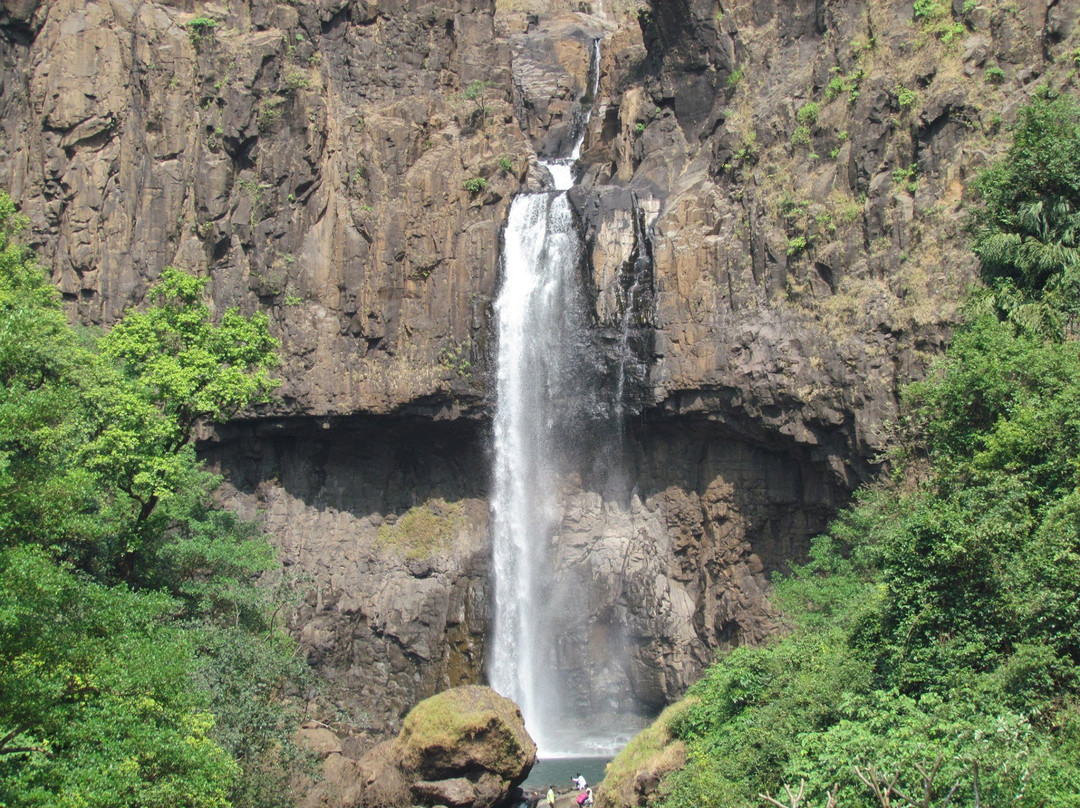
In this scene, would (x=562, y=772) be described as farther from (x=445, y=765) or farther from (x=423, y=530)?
(x=423, y=530)

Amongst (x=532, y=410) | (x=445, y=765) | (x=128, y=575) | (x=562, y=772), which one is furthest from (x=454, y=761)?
(x=532, y=410)

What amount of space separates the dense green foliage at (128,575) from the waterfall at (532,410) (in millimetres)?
8525

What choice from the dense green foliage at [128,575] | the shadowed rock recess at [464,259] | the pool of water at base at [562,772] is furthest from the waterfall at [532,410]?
the dense green foliage at [128,575]

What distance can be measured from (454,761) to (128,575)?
29.5 ft

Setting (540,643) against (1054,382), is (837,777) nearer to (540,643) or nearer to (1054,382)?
(1054,382)

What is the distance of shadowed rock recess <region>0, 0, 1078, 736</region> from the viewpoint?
30219 mm

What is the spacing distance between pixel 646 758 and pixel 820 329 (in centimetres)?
1387

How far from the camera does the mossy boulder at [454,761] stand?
928 inches

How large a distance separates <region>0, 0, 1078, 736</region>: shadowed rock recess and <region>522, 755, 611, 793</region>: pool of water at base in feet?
10.9

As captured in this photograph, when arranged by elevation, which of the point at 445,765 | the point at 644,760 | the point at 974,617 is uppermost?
the point at 974,617

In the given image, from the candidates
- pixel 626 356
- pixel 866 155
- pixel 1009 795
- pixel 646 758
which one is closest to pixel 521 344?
pixel 626 356

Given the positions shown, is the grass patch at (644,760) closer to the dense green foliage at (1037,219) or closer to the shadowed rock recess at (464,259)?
the shadowed rock recess at (464,259)

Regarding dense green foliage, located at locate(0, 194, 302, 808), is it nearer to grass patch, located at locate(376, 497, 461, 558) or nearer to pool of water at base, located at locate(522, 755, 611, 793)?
grass patch, located at locate(376, 497, 461, 558)

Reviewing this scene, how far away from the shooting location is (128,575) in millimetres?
23719
